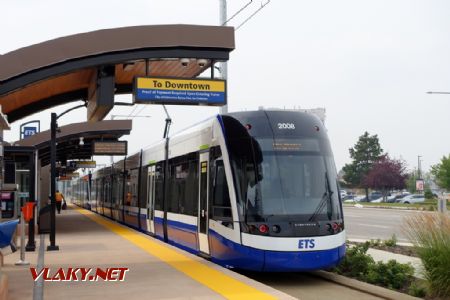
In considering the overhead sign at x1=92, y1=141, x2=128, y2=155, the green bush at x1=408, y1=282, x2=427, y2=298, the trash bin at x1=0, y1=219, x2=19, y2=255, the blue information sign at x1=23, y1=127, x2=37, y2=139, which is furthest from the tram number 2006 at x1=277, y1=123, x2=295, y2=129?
the blue information sign at x1=23, y1=127, x2=37, y2=139

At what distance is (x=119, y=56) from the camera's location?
10969mm

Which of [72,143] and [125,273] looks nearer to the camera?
[125,273]

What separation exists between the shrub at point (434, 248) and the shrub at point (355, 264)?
212 cm

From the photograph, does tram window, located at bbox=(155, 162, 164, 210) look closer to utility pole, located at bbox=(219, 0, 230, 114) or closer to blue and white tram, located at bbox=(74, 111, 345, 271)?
utility pole, located at bbox=(219, 0, 230, 114)

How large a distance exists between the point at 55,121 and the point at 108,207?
18256 millimetres

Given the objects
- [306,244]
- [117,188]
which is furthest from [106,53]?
[117,188]

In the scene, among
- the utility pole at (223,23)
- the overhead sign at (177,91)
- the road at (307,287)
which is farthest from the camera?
the utility pole at (223,23)

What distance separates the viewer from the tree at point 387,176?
8888cm

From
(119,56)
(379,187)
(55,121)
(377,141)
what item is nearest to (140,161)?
(55,121)

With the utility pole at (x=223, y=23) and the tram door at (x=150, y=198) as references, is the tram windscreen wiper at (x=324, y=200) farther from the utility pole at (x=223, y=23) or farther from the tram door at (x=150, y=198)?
the utility pole at (x=223, y=23)

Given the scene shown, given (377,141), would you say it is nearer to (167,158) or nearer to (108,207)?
(108,207)

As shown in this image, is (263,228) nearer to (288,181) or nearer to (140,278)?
(288,181)

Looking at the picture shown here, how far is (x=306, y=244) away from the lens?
34.3 ft

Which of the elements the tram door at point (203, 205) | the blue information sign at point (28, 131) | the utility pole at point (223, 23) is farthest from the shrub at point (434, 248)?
the blue information sign at point (28, 131)
